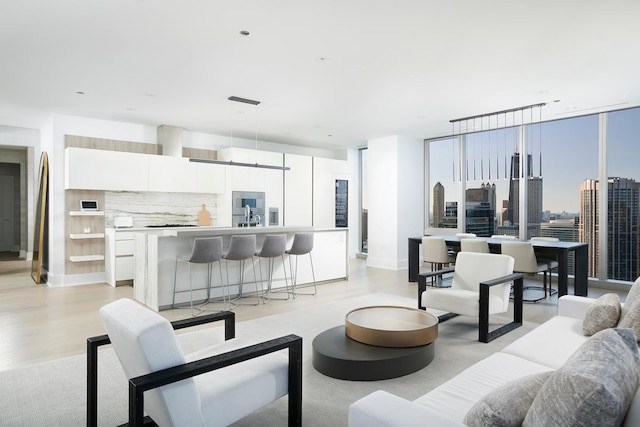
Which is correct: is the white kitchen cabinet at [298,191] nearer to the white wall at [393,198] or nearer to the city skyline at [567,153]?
the white wall at [393,198]

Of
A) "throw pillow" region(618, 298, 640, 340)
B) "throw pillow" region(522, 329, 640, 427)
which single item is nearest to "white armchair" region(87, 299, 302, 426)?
"throw pillow" region(522, 329, 640, 427)

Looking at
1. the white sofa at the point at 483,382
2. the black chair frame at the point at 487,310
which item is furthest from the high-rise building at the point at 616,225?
the white sofa at the point at 483,382

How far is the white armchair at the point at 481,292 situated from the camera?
3.70 meters

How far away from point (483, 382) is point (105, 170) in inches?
259

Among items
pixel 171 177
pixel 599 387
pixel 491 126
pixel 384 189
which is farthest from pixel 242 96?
pixel 599 387

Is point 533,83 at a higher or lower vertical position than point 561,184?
higher

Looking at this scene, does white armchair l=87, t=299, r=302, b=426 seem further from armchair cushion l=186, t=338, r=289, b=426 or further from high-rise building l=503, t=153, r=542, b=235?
high-rise building l=503, t=153, r=542, b=235

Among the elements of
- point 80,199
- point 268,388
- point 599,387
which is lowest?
point 268,388

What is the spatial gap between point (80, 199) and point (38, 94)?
1884mm

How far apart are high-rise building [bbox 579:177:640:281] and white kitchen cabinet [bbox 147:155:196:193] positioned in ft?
22.5

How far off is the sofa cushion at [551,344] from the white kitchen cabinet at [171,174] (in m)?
6.30

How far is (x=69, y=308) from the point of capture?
503 centimetres

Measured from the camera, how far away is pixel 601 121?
6539 mm

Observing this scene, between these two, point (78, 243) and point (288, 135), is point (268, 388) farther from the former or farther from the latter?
point (288, 135)
